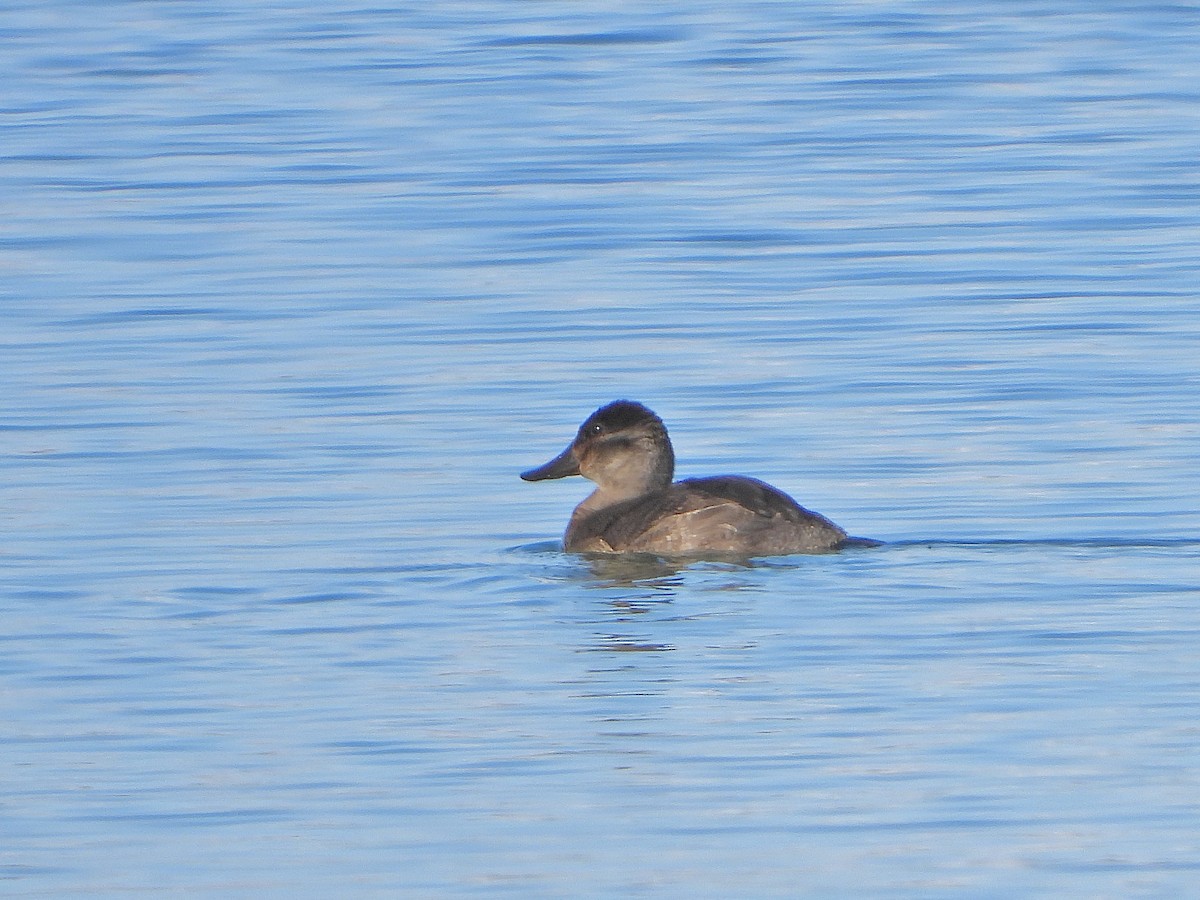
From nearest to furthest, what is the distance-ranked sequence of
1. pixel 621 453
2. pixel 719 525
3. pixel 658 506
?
pixel 719 525
pixel 658 506
pixel 621 453

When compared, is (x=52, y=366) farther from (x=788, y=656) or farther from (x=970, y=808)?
(x=970, y=808)

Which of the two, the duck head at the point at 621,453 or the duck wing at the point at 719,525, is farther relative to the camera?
the duck head at the point at 621,453

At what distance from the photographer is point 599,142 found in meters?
19.8

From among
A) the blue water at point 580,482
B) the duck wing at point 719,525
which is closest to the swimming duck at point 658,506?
the duck wing at point 719,525

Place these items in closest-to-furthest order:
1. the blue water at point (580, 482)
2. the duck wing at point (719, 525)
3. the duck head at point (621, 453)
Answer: the blue water at point (580, 482) < the duck wing at point (719, 525) < the duck head at point (621, 453)

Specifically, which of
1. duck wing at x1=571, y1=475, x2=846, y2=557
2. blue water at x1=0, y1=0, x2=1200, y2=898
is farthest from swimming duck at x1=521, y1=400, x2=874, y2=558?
blue water at x1=0, y1=0, x2=1200, y2=898

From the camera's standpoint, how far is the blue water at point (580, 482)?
22.5ft

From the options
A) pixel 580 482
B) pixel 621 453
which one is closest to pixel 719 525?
pixel 621 453

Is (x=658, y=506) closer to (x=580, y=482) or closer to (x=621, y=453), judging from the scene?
(x=621, y=453)

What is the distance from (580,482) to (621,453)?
207 centimetres

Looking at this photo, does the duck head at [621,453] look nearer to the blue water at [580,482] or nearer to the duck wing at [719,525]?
the blue water at [580,482]

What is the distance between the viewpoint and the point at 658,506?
1040 cm

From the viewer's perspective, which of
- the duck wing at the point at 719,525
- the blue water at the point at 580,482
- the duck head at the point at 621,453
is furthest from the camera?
the duck head at the point at 621,453

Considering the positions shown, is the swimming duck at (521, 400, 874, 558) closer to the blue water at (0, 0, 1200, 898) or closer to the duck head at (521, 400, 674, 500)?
the duck head at (521, 400, 674, 500)
